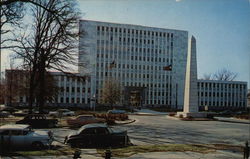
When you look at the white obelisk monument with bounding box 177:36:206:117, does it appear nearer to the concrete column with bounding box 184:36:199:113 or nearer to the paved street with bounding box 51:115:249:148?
the concrete column with bounding box 184:36:199:113

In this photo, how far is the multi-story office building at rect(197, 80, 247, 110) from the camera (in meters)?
93.1

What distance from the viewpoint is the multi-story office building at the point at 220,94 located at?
93062mm

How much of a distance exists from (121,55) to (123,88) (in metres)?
12.2

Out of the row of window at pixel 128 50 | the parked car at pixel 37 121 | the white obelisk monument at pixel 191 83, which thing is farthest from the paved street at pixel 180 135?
the row of window at pixel 128 50

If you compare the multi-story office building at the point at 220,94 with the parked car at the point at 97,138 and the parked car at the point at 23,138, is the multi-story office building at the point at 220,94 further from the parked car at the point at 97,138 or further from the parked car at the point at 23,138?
the parked car at the point at 23,138

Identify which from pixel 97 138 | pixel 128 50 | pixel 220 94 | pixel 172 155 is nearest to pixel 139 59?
pixel 128 50

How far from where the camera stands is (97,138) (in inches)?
548

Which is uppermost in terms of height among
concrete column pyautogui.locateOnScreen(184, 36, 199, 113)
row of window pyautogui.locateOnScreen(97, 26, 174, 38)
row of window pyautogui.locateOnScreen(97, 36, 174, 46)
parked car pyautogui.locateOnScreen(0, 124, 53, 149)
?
row of window pyautogui.locateOnScreen(97, 26, 174, 38)

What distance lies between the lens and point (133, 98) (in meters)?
88.9

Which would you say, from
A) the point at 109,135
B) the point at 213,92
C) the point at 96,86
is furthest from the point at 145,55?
the point at 109,135

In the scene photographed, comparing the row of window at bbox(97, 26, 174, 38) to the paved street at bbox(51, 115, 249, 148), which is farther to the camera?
the row of window at bbox(97, 26, 174, 38)

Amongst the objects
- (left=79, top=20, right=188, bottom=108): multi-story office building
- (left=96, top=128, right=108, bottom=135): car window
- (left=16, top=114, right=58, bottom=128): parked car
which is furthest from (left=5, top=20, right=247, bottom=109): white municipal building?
(left=96, top=128, right=108, bottom=135): car window

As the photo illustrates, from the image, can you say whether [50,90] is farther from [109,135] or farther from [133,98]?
[133,98]

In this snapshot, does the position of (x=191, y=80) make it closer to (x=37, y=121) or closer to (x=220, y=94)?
(x=37, y=121)
